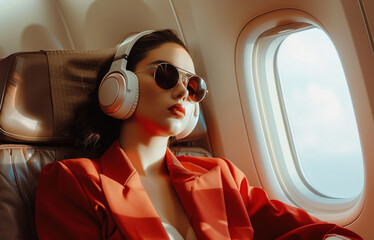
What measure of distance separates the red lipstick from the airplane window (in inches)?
39.5

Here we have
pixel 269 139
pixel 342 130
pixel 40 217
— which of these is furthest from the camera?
pixel 269 139

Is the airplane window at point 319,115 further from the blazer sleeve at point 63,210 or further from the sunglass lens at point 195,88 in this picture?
the blazer sleeve at point 63,210

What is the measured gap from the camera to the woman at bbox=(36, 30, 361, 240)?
5.68 feet

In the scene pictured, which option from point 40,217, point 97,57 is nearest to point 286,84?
point 97,57

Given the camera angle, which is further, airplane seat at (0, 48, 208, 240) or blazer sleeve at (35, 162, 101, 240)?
airplane seat at (0, 48, 208, 240)

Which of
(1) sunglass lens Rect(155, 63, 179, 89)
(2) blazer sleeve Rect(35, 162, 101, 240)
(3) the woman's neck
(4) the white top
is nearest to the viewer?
(2) blazer sleeve Rect(35, 162, 101, 240)

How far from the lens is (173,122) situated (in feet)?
6.39

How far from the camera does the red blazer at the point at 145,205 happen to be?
5.62 feet

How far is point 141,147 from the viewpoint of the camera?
6.65 ft

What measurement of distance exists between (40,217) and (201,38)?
153cm

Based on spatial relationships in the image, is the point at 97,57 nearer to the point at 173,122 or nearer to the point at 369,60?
the point at 173,122

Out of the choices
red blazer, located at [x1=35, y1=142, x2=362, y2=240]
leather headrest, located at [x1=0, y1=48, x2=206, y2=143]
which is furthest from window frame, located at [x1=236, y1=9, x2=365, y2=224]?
leather headrest, located at [x1=0, y1=48, x2=206, y2=143]

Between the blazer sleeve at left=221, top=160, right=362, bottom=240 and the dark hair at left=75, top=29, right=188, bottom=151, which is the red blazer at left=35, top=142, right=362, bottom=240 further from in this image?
the dark hair at left=75, top=29, right=188, bottom=151

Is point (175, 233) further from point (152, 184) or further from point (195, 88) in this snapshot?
point (195, 88)
